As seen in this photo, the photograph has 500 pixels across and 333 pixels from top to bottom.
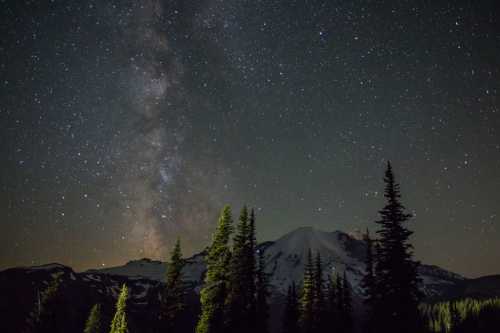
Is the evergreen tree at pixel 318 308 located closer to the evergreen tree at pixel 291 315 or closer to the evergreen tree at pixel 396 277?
the evergreen tree at pixel 291 315

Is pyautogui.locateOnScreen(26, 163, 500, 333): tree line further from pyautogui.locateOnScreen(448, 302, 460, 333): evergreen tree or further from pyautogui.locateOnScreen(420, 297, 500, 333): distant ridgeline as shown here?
pyautogui.locateOnScreen(420, 297, 500, 333): distant ridgeline

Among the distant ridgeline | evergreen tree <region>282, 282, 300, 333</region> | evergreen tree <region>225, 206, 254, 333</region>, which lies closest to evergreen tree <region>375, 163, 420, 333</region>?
evergreen tree <region>225, 206, 254, 333</region>

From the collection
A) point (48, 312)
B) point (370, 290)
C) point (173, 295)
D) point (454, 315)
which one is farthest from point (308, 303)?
point (454, 315)

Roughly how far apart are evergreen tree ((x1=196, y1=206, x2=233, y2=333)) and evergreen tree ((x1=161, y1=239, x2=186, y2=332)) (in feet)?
14.5

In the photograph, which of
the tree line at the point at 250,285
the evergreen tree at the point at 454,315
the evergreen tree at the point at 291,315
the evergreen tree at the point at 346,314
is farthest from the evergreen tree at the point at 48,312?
the evergreen tree at the point at 454,315

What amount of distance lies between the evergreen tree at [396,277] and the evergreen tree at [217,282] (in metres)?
10.5

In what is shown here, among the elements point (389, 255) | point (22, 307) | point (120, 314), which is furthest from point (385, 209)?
point (22, 307)

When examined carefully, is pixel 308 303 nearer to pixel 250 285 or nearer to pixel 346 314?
pixel 346 314

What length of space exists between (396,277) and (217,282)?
12.2 meters

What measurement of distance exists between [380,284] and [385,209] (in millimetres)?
4665

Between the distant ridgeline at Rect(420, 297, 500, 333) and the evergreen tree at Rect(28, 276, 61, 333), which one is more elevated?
the evergreen tree at Rect(28, 276, 61, 333)

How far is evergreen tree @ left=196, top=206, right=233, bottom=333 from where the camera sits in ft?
86.9

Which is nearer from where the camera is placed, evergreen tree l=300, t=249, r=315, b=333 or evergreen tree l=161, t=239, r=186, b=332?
evergreen tree l=161, t=239, r=186, b=332

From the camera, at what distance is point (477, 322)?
137 meters
